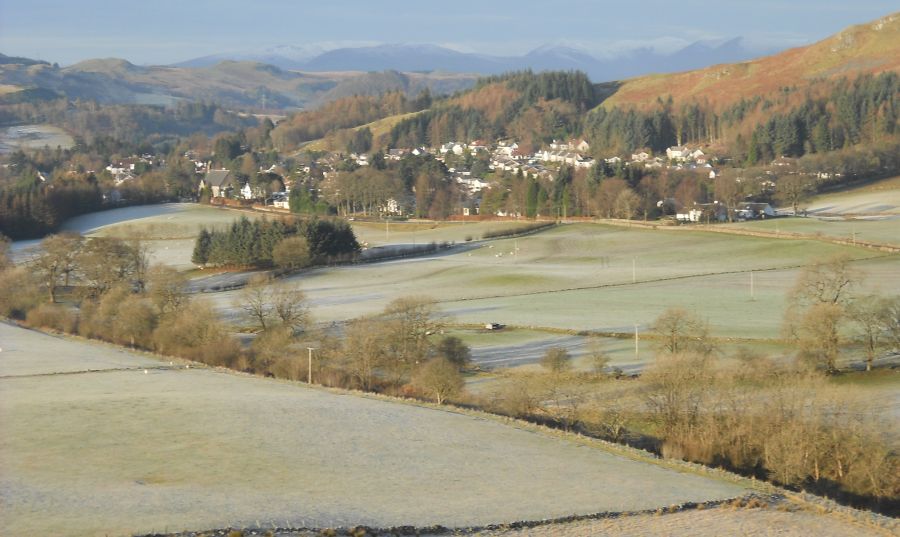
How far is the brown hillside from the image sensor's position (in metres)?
176

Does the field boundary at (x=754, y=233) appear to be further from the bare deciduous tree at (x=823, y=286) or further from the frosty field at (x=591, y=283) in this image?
the bare deciduous tree at (x=823, y=286)

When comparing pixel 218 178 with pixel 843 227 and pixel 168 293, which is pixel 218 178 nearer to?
pixel 843 227

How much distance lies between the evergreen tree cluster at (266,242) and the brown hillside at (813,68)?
355ft

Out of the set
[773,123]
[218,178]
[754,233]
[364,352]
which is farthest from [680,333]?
[773,123]

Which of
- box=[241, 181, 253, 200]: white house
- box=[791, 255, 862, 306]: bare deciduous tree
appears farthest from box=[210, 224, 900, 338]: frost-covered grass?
box=[241, 181, 253, 200]: white house

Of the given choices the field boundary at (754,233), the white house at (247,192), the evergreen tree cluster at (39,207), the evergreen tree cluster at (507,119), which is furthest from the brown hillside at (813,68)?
the evergreen tree cluster at (39,207)

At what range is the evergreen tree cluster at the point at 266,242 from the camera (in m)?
74.1

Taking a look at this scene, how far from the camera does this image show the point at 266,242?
74.3m

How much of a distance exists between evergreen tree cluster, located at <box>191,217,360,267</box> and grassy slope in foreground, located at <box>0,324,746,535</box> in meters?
40.2

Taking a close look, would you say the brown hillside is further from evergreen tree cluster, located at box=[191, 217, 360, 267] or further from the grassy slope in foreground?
the grassy slope in foreground

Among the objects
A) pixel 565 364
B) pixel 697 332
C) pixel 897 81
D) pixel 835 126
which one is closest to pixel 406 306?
pixel 565 364

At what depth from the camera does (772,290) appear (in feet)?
181

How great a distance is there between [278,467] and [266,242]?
1989 inches

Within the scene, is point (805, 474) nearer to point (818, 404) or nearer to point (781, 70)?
point (818, 404)
